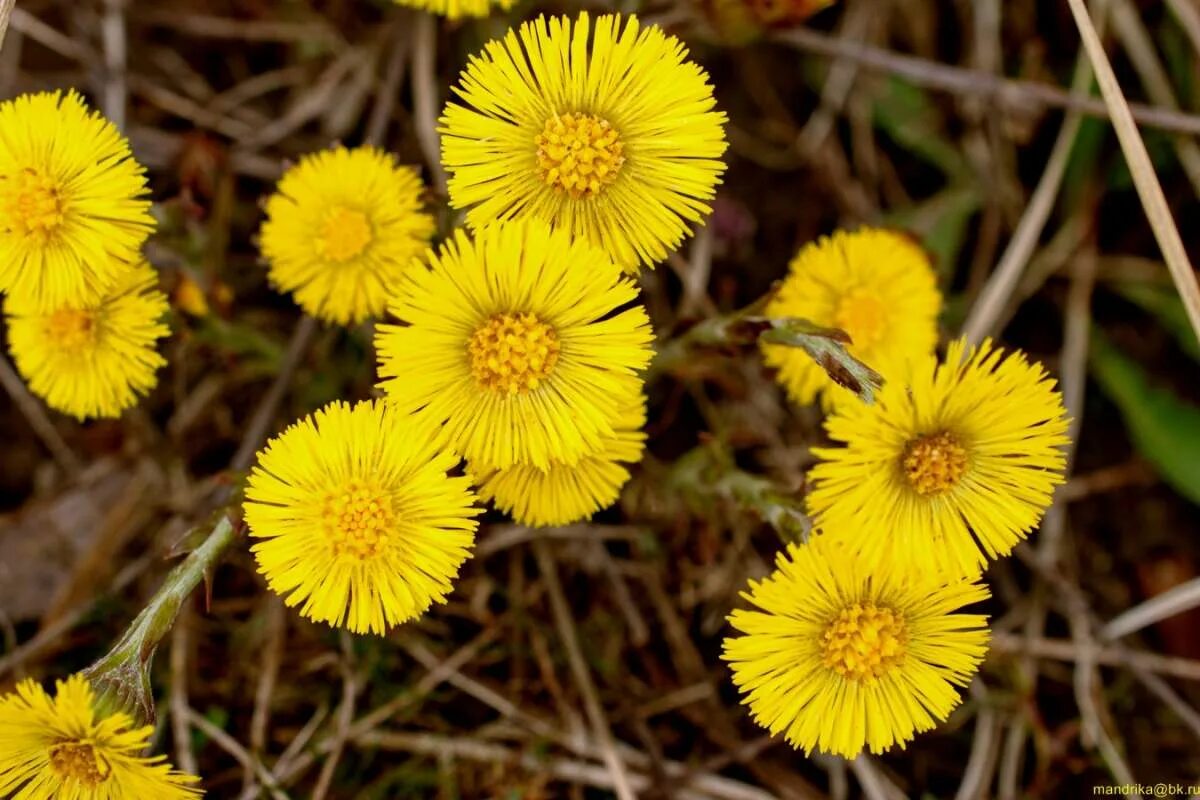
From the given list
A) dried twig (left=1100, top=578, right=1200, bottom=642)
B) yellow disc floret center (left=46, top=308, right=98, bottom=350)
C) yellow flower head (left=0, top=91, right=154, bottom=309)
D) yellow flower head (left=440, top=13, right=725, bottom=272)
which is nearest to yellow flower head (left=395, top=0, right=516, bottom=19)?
yellow flower head (left=440, top=13, right=725, bottom=272)

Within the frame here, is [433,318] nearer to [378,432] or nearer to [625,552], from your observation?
[378,432]

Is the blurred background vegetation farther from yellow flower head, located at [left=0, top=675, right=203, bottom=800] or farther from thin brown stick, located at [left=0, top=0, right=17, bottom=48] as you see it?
yellow flower head, located at [left=0, top=675, right=203, bottom=800]

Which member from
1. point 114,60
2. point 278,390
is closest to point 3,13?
point 114,60

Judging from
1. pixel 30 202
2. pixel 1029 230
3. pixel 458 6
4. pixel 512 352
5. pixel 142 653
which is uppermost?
pixel 1029 230

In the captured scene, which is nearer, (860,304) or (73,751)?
(73,751)

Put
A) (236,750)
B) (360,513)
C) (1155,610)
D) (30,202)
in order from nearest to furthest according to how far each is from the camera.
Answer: (360,513) → (30,202) → (236,750) → (1155,610)

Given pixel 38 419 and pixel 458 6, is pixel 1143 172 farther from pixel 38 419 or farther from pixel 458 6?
pixel 38 419
